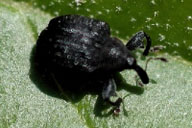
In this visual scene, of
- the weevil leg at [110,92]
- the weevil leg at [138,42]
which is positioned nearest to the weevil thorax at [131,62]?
the weevil leg at [138,42]

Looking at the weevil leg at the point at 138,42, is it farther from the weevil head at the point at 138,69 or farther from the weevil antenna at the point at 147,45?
the weevil head at the point at 138,69

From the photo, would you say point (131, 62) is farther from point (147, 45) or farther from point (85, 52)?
point (85, 52)

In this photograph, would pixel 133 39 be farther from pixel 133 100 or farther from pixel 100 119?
pixel 100 119

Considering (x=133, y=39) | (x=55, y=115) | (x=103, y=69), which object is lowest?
(x=55, y=115)

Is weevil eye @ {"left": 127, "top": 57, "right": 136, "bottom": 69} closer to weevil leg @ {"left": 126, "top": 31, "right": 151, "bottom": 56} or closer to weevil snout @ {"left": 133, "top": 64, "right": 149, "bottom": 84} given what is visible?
weevil snout @ {"left": 133, "top": 64, "right": 149, "bottom": 84}

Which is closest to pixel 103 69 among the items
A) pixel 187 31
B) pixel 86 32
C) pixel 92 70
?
pixel 92 70

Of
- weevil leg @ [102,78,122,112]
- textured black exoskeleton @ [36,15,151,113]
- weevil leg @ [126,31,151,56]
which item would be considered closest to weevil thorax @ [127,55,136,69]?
textured black exoskeleton @ [36,15,151,113]
